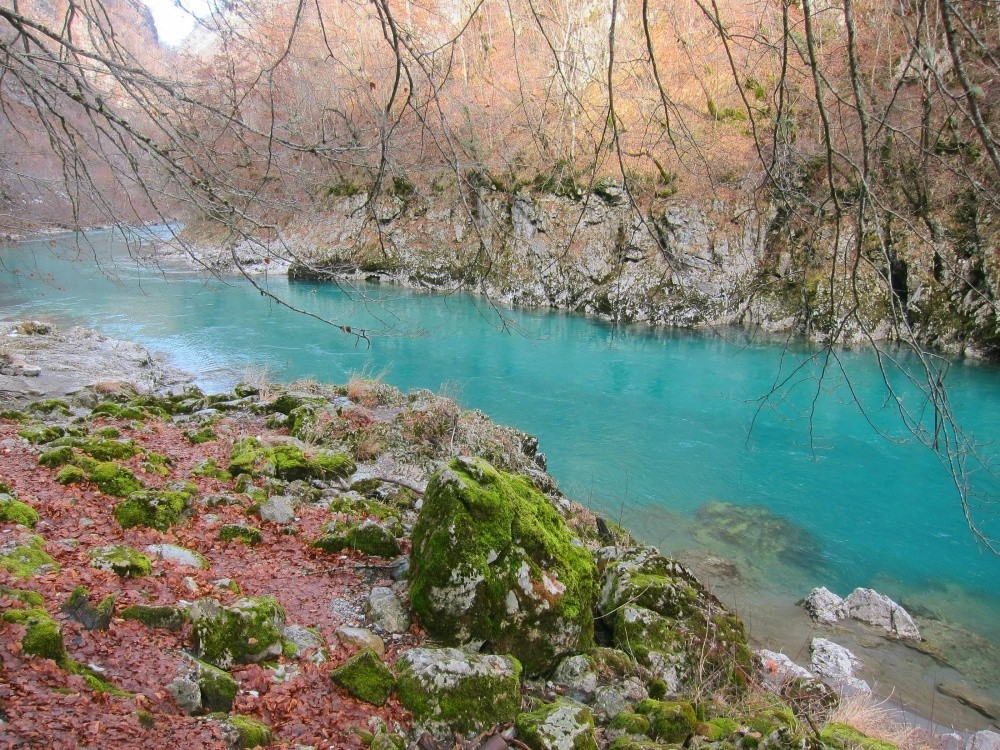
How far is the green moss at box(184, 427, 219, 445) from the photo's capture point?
665cm

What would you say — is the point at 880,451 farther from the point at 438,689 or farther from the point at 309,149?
the point at 309,149

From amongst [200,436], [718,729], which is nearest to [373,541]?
[718,729]

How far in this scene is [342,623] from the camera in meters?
3.54

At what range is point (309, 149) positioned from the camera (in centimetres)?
253

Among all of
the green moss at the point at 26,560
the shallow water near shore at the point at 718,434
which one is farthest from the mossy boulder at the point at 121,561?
the shallow water near shore at the point at 718,434

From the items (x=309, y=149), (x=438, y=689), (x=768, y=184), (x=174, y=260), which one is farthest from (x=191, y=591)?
(x=174, y=260)

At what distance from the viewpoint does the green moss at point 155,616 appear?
2856 millimetres

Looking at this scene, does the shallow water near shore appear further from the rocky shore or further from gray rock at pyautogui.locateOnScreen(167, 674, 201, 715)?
gray rock at pyautogui.locateOnScreen(167, 674, 201, 715)

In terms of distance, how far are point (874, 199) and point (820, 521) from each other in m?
9.05

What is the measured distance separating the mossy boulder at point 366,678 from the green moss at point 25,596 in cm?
131

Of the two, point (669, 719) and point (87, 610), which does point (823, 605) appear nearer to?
point (669, 719)

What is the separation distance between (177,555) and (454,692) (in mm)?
1984

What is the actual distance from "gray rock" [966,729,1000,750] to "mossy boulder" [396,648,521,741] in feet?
13.0

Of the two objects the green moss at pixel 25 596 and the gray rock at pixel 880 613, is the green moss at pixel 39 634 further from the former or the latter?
the gray rock at pixel 880 613
